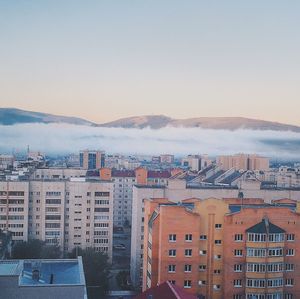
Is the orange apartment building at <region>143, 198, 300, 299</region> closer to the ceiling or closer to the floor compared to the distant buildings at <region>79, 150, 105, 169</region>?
closer to the floor

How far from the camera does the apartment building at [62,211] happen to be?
38.0ft

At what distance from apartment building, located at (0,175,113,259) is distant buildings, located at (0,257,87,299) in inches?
269

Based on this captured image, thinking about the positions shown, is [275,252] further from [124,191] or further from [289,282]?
[124,191]

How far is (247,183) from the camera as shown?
11.5m

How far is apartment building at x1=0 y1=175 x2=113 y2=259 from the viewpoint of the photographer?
38.0ft

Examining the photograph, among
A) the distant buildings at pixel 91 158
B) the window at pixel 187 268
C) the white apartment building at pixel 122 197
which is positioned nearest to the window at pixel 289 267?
the window at pixel 187 268

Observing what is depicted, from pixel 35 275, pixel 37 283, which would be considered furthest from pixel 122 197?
pixel 37 283

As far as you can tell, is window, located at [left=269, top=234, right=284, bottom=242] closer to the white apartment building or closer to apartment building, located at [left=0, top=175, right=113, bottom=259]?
apartment building, located at [left=0, top=175, right=113, bottom=259]

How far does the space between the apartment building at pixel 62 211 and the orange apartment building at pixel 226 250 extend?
16.8 ft

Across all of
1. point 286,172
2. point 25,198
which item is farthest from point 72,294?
point 286,172

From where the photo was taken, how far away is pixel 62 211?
472 inches

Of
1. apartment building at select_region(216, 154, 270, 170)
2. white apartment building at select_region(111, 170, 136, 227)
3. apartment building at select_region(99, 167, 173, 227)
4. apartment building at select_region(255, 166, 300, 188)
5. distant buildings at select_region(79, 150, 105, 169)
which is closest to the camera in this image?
apartment building at select_region(255, 166, 300, 188)

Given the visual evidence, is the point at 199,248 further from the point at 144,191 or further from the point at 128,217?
the point at 128,217

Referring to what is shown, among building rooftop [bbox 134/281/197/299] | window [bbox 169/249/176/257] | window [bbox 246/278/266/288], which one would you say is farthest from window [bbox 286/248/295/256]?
building rooftop [bbox 134/281/197/299]
